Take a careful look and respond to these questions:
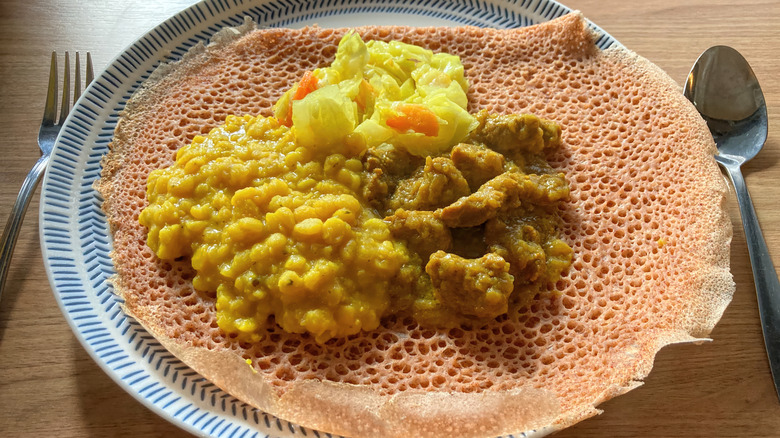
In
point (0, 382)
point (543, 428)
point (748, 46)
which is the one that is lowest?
point (0, 382)

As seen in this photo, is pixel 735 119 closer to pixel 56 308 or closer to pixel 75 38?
pixel 56 308

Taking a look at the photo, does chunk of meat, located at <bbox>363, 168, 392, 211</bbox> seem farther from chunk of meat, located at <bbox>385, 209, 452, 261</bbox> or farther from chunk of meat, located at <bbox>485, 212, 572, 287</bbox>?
chunk of meat, located at <bbox>485, 212, 572, 287</bbox>

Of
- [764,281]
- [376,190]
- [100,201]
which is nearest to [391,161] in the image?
[376,190]

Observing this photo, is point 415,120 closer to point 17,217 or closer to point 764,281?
point 764,281

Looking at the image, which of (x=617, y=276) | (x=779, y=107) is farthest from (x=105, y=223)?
(x=779, y=107)

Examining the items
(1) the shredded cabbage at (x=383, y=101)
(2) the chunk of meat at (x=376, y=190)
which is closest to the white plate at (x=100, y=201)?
(1) the shredded cabbage at (x=383, y=101)

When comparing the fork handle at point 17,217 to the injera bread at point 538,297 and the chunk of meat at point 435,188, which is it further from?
the chunk of meat at point 435,188

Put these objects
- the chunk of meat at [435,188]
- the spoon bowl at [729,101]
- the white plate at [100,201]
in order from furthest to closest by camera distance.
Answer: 1. the spoon bowl at [729,101]
2. the chunk of meat at [435,188]
3. the white plate at [100,201]
